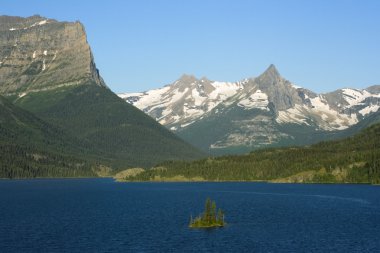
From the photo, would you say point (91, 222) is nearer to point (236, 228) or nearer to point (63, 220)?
point (63, 220)

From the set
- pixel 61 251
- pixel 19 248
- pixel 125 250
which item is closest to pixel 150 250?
pixel 125 250

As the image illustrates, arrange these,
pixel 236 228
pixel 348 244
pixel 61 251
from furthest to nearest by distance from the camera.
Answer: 1. pixel 236 228
2. pixel 348 244
3. pixel 61 251

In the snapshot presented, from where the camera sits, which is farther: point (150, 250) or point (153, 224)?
point (153, 224)

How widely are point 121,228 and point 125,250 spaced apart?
119 ft

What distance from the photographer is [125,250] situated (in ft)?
450

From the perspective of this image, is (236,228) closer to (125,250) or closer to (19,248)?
(125,250)

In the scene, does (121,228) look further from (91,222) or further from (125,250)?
(125,250)

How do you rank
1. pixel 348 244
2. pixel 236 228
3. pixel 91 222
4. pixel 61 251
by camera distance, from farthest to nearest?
1. pixel 91 222
2. pixel 236 228
3. pixel 348 244
4. pixel 61 251

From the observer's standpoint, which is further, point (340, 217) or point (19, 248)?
point (340, 217)

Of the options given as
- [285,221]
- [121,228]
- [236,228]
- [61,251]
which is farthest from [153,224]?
[61,251]

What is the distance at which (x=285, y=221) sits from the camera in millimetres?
189250

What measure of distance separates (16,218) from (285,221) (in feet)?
262

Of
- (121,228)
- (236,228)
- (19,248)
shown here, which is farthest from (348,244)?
(19,248)

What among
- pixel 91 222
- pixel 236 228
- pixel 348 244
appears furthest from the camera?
pixel 91 222
